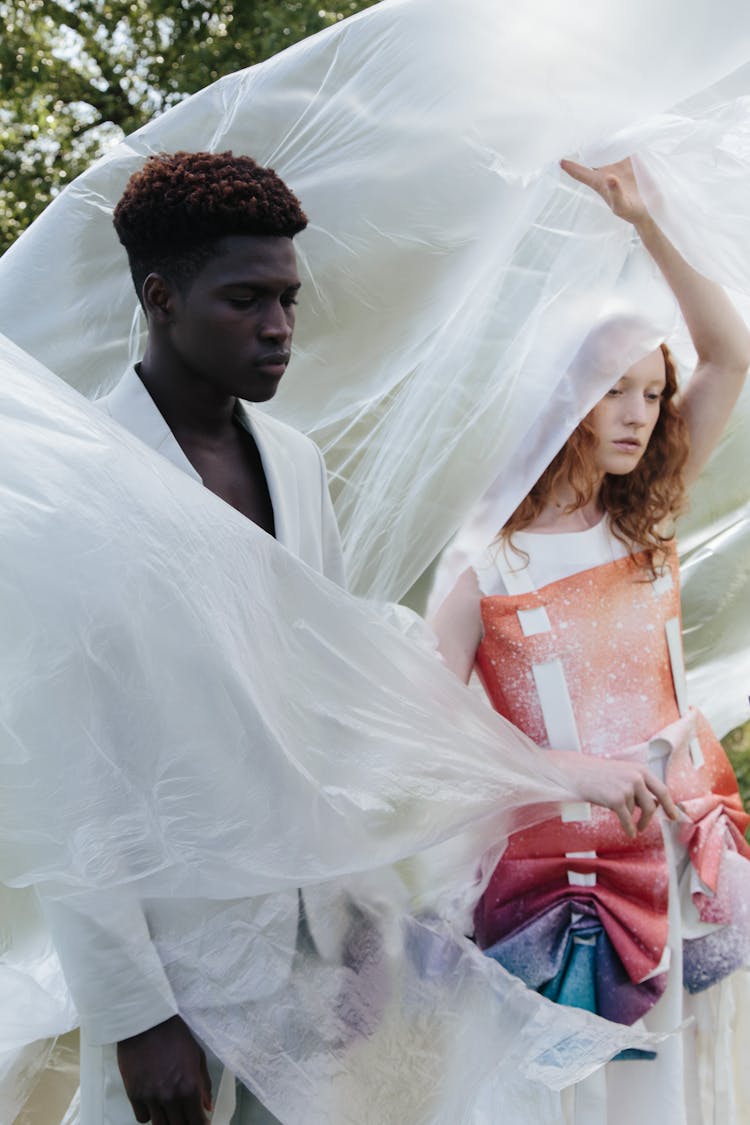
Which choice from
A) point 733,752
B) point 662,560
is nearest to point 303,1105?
point 662,560

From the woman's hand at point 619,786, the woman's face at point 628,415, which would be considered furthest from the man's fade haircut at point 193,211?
the woman's hand at point 619,786

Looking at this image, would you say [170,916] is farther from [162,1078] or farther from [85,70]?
[85,70]

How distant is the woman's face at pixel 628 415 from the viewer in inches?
89.2

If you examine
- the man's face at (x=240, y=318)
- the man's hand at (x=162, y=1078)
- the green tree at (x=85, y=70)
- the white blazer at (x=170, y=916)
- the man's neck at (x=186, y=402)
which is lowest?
the man's hand at (x=162, y=1078)

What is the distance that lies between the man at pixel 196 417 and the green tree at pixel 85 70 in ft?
14.9

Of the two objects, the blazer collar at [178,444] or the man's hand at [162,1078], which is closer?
the man's hand at [162,1078]

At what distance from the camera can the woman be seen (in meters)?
2.13

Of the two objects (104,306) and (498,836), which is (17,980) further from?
(104,306)

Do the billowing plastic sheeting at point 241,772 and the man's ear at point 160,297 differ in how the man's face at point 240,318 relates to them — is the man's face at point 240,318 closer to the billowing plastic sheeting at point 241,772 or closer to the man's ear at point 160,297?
the man's ear at point 160,297

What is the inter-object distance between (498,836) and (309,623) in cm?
44

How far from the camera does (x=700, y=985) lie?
2.20m

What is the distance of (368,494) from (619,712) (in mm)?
498

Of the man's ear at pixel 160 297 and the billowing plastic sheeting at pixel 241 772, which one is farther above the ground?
the man's ear at pixel 160 297

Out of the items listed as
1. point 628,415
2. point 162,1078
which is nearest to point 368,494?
point 628,415
